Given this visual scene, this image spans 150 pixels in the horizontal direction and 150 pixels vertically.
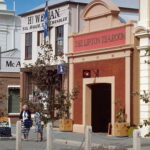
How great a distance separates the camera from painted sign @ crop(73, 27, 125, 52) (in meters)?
27.2

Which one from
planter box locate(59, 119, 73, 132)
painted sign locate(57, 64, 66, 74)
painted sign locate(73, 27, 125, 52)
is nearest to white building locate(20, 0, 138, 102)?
painted sign locate(57, 64, 66, 74)

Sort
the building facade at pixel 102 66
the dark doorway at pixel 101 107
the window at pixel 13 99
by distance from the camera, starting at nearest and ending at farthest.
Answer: the building facade at pixel 102 66
the dark doorway at pixel 101 107
the window at pixel 13 99

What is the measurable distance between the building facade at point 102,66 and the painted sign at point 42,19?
1.96 m

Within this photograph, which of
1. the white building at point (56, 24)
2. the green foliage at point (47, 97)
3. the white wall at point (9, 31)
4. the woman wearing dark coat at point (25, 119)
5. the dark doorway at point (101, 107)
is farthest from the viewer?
the white wall at point (9, 31)

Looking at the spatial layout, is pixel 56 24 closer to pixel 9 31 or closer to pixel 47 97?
pixel 9 31

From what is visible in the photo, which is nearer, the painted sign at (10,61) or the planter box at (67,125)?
the planter box at (67,125)

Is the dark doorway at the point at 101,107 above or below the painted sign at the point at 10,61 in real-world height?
below

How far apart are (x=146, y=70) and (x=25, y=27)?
12.7 meters

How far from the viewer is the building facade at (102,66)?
86.5 feet

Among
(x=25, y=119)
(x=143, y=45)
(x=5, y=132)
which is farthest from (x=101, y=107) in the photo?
(x=25, y=119)

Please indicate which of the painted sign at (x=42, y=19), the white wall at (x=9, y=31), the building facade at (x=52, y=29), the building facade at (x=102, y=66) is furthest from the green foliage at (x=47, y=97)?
the white wall at (x=9, y=31)

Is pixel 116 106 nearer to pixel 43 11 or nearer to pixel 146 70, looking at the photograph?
pixel 146 70

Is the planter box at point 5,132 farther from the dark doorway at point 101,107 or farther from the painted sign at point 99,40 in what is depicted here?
the painted sign at point 99,40

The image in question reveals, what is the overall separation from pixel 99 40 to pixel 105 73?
6.07 ft
